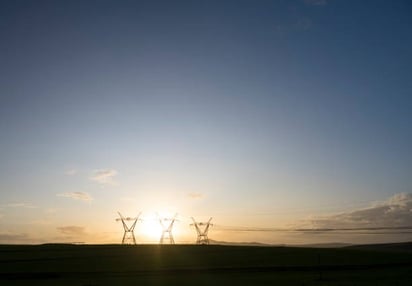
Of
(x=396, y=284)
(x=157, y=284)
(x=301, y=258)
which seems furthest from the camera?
(x=301, y=258)

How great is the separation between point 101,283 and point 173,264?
125 ft

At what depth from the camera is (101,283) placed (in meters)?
71.4

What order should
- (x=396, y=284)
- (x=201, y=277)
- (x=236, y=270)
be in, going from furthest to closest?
(x=236, y=270), (x=201, y=277), (x=396, y=284)

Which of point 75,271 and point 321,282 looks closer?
point 321,282

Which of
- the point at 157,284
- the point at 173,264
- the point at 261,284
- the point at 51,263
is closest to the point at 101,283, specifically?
the point at 157,284

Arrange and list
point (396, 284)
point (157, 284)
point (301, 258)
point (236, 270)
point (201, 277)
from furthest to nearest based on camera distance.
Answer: point (301, 258)
point (236, 270)
point (201, 277)
point (157, 284)
point (396, 284)

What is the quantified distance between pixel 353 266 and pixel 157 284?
51816 mm

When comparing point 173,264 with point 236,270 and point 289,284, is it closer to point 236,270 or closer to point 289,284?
point 236,270

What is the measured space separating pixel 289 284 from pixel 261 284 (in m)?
4.00

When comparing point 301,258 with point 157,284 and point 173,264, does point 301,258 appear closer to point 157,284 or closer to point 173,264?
point 173,264

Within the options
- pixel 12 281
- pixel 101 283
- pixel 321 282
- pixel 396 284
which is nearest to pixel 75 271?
pixel 12 281

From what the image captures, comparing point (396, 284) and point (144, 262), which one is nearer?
point (396, 284)

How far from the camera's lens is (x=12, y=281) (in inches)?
3164

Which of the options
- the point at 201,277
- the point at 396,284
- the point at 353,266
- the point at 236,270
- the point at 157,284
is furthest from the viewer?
the point at 353,266
